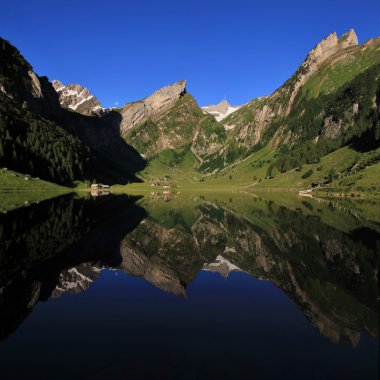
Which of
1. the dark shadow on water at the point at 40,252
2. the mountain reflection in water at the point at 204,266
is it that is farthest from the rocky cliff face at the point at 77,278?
the dark shadow on water at the point at 40,252

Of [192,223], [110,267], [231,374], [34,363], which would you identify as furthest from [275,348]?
[192,223]

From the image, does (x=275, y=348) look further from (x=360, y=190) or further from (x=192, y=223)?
(x=360, y=190)

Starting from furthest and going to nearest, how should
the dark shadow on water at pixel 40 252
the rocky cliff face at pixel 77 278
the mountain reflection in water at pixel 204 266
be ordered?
the rocky cliff face at pixel 77 278 < the dark shadow on water at pixel 40 252 < the mountain reflection in water at pixel 204 266

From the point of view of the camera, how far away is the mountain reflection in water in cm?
1875

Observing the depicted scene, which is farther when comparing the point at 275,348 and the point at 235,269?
the point at 235,269

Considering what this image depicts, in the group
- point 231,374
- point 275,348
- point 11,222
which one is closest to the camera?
point 231,374

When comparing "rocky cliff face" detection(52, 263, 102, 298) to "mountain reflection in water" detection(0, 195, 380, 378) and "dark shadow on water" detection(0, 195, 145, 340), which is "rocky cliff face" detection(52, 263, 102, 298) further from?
"dark shadow on water" detection(0, 195, 145, 340)

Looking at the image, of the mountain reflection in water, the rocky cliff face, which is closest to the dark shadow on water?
the mountain reflection in water

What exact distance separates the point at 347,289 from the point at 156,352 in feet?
50.1

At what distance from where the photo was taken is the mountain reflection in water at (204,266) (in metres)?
18.8

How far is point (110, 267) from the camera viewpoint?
3328cm

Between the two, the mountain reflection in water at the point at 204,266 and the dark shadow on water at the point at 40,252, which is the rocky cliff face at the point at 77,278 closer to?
the mountain reflection in water at the point at 204,266

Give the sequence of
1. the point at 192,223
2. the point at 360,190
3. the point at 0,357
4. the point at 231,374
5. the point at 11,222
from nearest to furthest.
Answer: the point at 231,374 < the point at 0,357 < the point at 11,222 < the point at 192,223 < the point at 360,190

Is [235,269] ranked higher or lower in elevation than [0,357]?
lower
